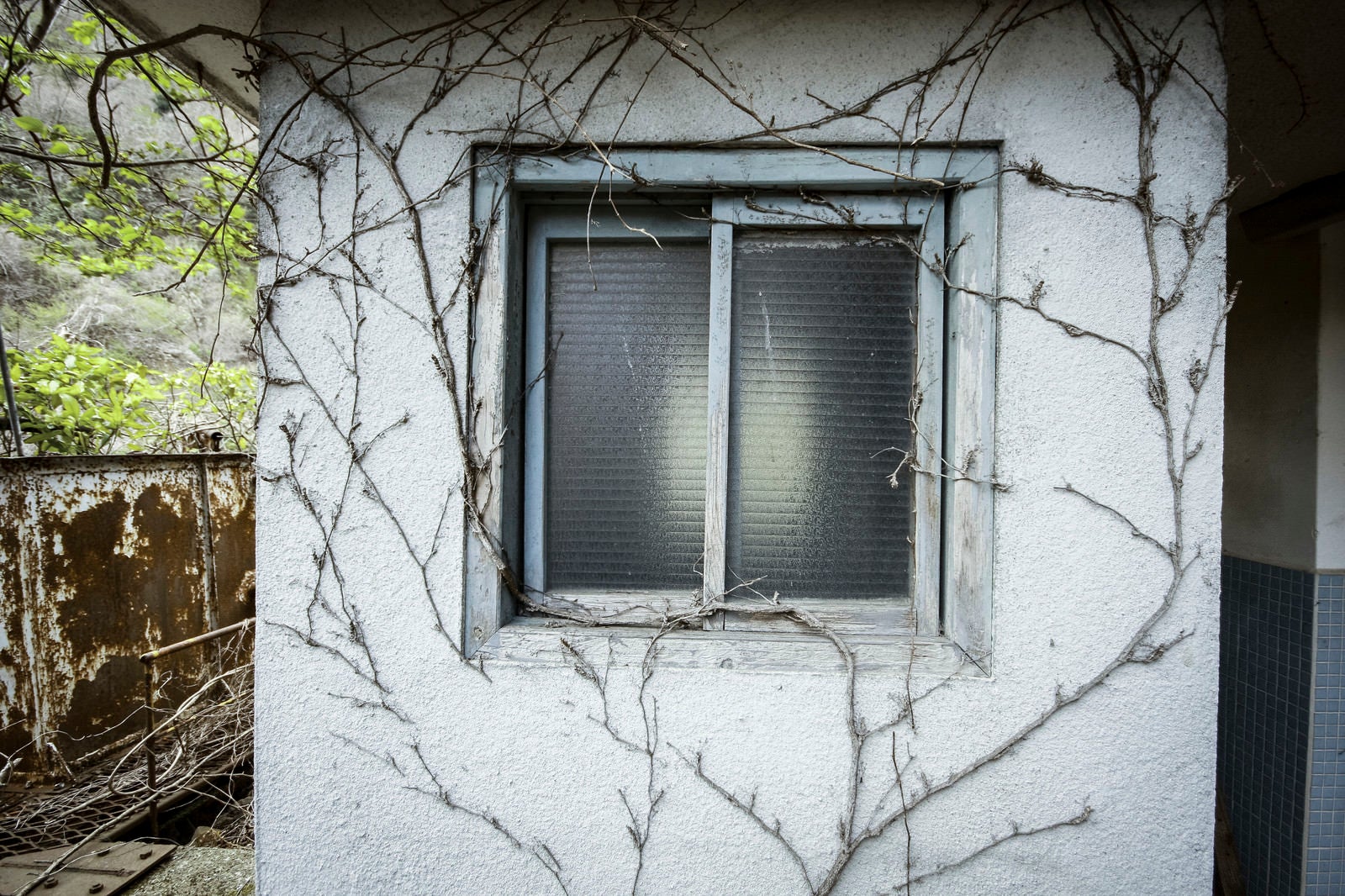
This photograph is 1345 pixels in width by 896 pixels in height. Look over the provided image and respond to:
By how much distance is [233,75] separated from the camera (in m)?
2.01

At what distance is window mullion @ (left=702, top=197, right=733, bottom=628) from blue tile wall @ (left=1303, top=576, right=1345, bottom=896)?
225 cm

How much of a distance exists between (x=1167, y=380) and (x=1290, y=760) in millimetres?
1796

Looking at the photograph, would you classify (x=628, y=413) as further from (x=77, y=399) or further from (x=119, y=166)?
(x=77, y=399)

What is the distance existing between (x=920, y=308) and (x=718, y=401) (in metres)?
0.66

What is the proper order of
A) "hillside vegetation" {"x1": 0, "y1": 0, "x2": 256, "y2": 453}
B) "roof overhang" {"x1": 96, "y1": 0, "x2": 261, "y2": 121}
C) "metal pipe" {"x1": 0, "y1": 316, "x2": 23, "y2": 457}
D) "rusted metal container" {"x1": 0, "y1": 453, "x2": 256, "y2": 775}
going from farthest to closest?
1. "metal pipe" {"x1": 0, "y1": 316, "x2": 23, "y2": 457}
2. "rusted metal container" {"x1": 0, "y1": 453, "x2": 256, "y2": 775}
3. "hillside vegetation" {"x1": 0, "y1": 0, "x2": 256, "y2": 453}
4. "roof overhang" {"x1": 96, "y1": 0, "x2": 261, "y2": 121}

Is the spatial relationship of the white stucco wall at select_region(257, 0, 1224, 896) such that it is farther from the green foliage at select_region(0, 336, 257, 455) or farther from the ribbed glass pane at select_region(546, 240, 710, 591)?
the green foliage at select_region(0, 336, 257, 455)

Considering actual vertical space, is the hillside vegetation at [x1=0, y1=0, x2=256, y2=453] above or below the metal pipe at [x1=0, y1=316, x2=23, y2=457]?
above

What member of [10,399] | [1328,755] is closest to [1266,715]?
[1328,755]

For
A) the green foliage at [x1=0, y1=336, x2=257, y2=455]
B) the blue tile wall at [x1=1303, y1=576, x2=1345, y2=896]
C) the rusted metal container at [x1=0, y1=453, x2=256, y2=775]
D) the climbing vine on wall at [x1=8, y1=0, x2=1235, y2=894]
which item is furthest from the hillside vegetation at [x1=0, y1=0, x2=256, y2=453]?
the blue tile wall at [x1=1303, y1=576, x2=1345, y2=896]

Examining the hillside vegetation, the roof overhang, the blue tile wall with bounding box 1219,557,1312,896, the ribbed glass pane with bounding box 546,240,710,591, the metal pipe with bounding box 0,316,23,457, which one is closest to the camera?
the roof overhang

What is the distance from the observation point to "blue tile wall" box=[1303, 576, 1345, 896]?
6.77ft

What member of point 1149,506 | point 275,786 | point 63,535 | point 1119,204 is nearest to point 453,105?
point 1119,204

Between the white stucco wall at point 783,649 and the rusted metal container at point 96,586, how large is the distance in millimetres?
1664

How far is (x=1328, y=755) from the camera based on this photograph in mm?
2070
